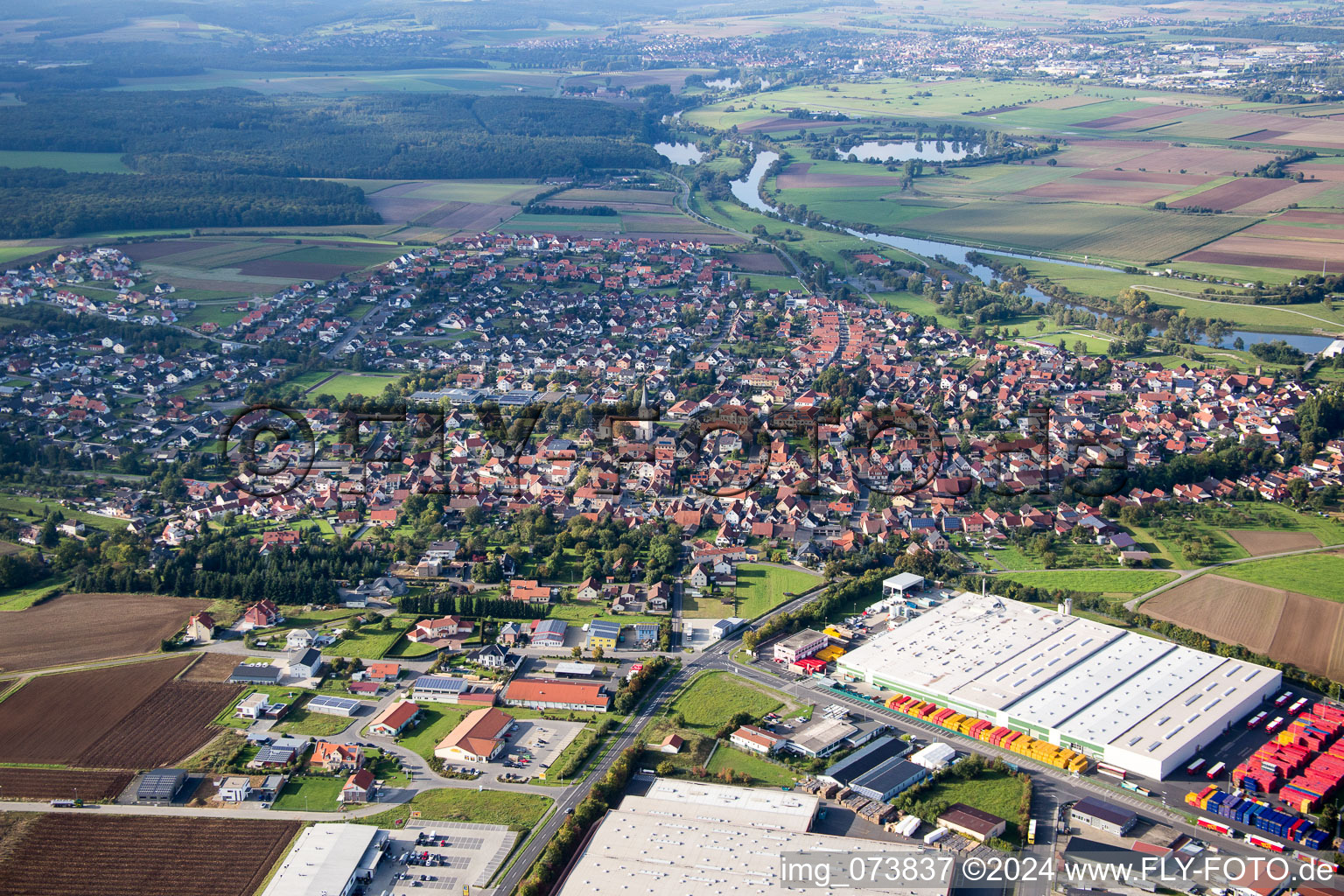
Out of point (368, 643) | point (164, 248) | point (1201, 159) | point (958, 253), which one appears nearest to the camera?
point (368, 643)

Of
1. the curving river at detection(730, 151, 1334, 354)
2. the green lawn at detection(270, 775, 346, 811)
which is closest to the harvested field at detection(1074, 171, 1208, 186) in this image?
the curving river at detection(730, 151, 1334, 354)

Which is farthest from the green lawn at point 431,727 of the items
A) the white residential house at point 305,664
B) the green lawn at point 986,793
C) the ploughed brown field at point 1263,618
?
the ploughed brown field at point 1263,618

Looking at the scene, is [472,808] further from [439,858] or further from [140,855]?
[140,855]

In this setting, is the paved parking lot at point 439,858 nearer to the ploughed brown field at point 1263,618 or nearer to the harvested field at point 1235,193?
the ploughed brown field at point 1263,618

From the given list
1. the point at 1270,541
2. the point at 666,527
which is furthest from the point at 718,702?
the point at 1270,541

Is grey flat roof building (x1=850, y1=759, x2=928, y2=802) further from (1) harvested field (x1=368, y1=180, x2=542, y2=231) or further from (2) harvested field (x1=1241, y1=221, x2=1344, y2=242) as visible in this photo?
(1) harvested field (x1=368, y1=180, x2=542, y2=231)
